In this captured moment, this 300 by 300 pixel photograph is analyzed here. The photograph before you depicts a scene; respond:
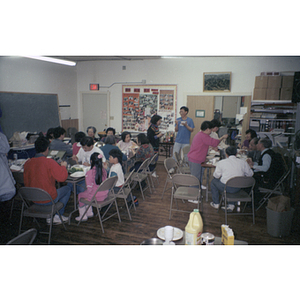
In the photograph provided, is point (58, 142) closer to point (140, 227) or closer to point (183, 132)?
point (140, 227)

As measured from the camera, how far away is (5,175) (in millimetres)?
3377

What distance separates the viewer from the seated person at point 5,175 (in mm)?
3333

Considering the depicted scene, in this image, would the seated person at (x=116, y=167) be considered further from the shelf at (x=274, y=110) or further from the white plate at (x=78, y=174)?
the shelf at (x=274, y=110)

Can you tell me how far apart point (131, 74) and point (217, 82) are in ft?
8.34

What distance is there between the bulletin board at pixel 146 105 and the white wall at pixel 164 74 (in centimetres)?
18

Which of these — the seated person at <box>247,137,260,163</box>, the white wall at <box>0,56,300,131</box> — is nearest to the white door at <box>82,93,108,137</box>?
the white wall at <box>0,56,300,131</box>

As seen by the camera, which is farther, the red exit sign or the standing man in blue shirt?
the red exit sign

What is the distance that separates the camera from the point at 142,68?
7.13m

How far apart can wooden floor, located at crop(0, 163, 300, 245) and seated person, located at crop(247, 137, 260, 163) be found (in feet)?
3.60

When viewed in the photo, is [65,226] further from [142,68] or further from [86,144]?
[142,68]

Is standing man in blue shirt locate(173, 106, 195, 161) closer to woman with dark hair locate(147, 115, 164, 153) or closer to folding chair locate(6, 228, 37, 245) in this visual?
woman with dark hair locate(147, 115, 164, 153)

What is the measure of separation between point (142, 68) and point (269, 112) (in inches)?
147

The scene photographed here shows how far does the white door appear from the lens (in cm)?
741
